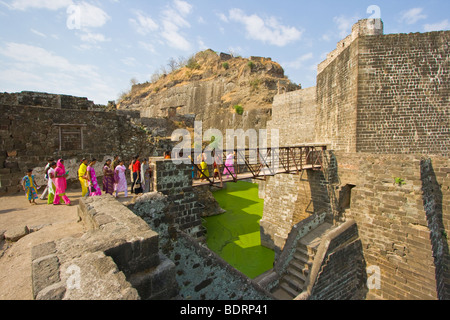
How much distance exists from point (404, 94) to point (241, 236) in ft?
32.2

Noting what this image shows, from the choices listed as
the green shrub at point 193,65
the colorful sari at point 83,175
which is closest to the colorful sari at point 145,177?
the colorful sari at point 83,175

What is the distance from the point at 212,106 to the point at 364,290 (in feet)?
87.2

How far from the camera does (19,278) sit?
9.31ft

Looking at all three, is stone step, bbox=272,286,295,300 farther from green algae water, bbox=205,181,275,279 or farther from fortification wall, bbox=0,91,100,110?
fortification wall, bbox=0,91,100,110

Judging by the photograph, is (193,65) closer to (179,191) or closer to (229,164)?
(229,164)

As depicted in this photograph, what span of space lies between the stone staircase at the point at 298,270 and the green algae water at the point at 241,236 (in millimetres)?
1188

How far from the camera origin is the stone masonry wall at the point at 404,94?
9242 millimetres

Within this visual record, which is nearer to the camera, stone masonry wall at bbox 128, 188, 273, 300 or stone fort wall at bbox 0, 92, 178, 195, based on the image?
stone masonry wall at bbox 128, 188, 273, 300

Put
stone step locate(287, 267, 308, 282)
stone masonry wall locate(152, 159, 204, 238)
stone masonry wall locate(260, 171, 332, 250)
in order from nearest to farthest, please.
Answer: stone masonry wall locate(152, 159, 204, 238) → stone step locate(287, 267, 308, 282) → stone masonry wall locate(260, 171, 332, 250)

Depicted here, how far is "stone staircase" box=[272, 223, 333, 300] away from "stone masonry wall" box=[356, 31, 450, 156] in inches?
201

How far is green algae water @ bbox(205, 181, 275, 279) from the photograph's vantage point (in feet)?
29.3

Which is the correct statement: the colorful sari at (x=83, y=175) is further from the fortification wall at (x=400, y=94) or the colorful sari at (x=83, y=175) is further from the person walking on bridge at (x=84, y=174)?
the fortification wall at (x=400, y=94)

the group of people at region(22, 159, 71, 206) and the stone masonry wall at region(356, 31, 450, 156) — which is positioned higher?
the stone masonry wall at region(356, 31, 450, 156)

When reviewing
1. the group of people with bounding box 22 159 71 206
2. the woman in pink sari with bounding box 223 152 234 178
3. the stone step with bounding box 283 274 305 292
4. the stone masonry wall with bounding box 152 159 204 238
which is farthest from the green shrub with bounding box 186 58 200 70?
the stone step with bounding box 283 274 305 292
